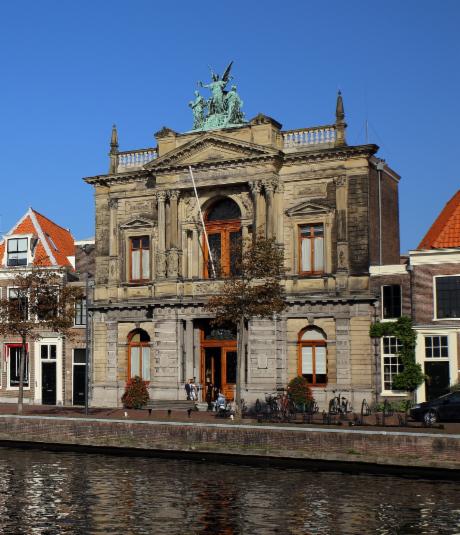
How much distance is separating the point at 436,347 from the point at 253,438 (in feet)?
48.6

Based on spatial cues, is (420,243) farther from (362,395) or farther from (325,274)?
(362,395)

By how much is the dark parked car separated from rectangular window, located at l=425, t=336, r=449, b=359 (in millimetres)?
5838

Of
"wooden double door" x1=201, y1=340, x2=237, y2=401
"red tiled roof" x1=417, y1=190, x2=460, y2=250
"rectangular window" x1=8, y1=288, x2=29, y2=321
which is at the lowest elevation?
"wooden double door" x1=201, y1=340, x2=237, y2=401

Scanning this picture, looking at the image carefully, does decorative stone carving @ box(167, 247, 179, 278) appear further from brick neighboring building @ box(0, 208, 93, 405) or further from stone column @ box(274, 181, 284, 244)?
brick neighboring building @ box(0, 208, 93, 405)

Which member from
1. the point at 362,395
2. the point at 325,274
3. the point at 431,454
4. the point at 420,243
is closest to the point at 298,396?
the point at 362,395

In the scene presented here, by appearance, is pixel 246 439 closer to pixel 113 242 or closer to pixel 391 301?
Answer: pixel 391 301

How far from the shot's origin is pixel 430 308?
4684 centimetres

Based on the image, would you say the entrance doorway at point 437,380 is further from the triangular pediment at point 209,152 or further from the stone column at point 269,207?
the triangular pediment at point 209,152

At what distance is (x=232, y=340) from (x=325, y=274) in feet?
23.2

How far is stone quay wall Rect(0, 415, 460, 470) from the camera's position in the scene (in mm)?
Result: 32156

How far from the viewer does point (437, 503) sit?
26844 millimetres

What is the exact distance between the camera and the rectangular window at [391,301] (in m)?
48.3

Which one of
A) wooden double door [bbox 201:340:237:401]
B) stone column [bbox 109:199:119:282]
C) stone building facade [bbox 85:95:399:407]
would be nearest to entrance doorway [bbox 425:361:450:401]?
stone building facade [bbox 85:95:399:407]

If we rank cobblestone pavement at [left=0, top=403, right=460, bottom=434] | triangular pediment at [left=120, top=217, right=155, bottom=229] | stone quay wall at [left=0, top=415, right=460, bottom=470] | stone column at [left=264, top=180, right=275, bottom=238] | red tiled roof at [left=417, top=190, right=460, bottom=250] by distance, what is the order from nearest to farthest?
1. stone quay wall at [left=0, top=415, right=460, bottom=470]
2. cobblestone pavement at [left=0, top=403, right=460, bottom=434]
3. red tiled roof at [left=417, top=190, right=460, bottom=250]
4. stone column at [left=264, top=180, right=275, bottom=238]
5. triangular pediment at [left=120, top=217, right=155, bottom=229]
